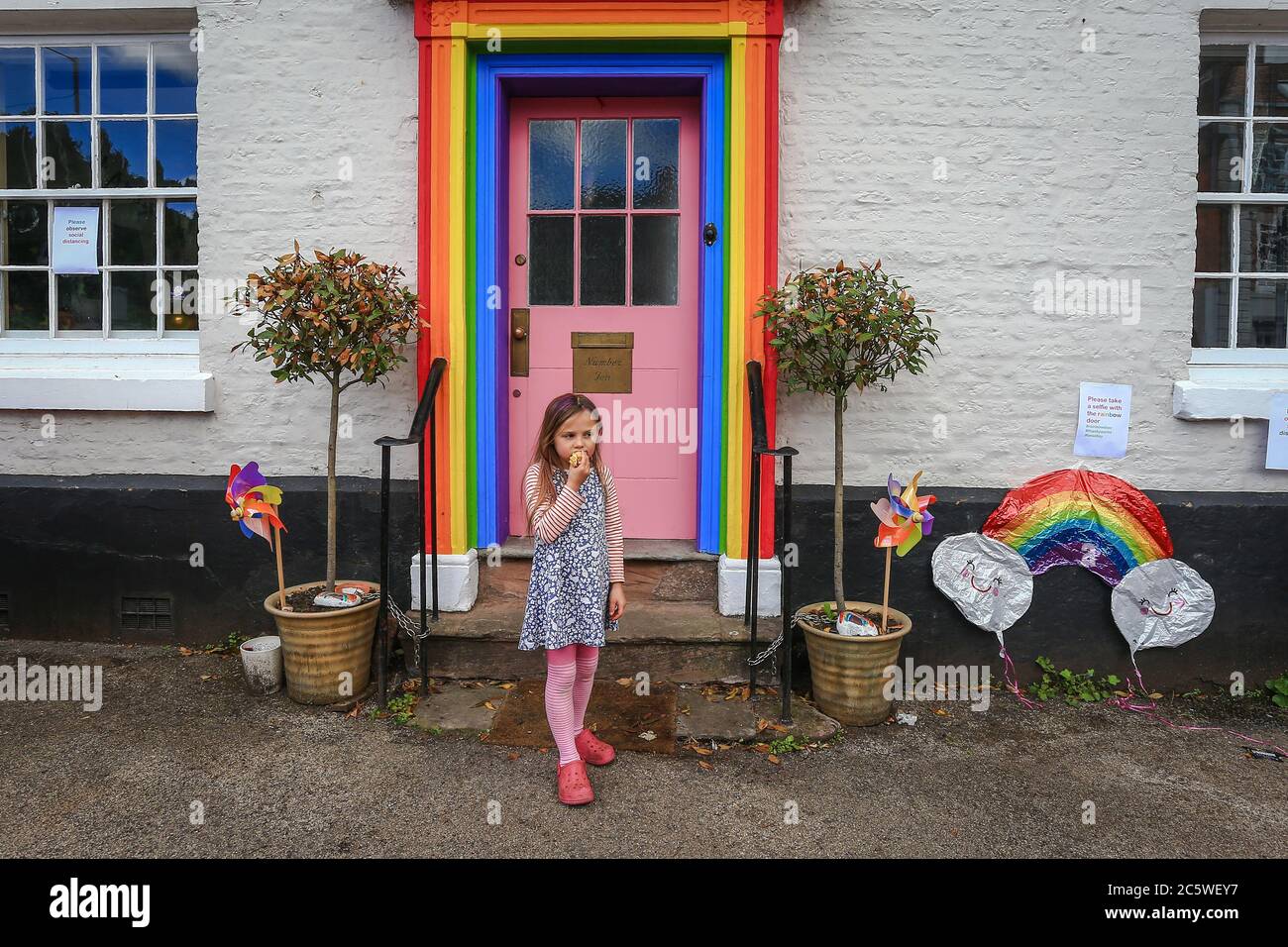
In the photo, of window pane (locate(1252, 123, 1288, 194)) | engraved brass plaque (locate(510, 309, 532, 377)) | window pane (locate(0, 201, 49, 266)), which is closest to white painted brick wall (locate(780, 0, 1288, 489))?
window pane (locate(1252, 123, 1288, 194))

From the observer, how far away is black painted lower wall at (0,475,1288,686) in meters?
4.36

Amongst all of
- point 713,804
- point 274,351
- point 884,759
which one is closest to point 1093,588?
point 884,759

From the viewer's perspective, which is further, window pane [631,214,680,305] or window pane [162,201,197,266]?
window pane [162,201,197,266]

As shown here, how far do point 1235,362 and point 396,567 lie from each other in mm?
4261

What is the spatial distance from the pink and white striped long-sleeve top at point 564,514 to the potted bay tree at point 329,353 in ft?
3.99

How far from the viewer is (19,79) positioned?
4.90m

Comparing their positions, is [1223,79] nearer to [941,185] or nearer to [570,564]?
[941,185]

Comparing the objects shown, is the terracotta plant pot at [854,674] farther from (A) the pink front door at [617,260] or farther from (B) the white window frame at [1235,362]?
(B) the white window frame at [1235,362]

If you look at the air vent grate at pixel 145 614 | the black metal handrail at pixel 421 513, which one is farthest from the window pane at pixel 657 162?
the air vent grate at pixel 145 614

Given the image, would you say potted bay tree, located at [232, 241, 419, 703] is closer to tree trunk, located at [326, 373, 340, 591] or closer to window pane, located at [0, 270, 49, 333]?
tree trunk, located at [326, 373, 340, 591]

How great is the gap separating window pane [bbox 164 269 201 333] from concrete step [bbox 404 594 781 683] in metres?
2.15

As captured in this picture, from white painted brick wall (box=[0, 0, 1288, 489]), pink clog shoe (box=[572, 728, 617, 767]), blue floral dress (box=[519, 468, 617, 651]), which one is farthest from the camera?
white painted brick wall (box=[0, 0, 1288, 489])

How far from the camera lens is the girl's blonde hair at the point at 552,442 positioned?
10.3ft

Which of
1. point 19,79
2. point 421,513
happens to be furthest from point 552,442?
point 19,79
